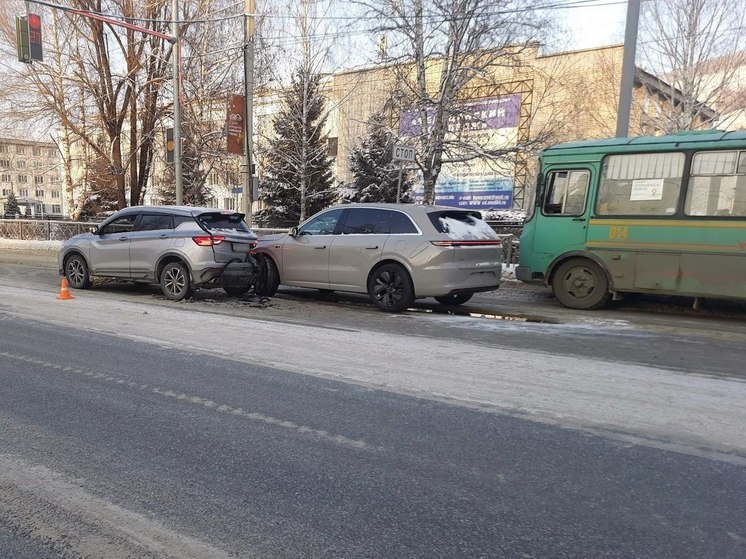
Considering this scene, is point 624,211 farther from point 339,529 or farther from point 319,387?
point 339,529

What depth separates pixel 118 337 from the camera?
6777mm

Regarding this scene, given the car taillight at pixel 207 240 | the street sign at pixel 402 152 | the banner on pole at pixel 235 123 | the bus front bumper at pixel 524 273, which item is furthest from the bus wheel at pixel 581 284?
the banner on pole at pixel 235 123

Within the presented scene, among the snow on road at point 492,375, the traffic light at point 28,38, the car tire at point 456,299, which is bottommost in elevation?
the snow on road at point 492,375

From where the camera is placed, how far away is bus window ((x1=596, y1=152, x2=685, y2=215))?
899 cm

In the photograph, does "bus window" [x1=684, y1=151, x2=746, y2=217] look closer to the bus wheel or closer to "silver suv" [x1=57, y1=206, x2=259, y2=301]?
the bus wheel

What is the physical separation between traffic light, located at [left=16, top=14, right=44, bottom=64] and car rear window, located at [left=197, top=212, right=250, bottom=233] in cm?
921

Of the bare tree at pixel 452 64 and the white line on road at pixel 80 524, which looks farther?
the bare tree at pixel 452 64

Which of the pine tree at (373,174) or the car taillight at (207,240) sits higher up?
the pine tree at (373,174)

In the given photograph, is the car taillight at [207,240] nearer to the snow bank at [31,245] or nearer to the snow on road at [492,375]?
the snow on road at [492,375]

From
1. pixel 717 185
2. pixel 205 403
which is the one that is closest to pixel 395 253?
pixel 205 403

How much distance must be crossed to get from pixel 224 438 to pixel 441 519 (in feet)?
5.57

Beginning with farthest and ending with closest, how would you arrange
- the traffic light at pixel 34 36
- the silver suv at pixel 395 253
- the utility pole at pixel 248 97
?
the utility pole at pixel 248 97 < the traffic light at pixel 34 36 < the silver suv at pixel 395 253

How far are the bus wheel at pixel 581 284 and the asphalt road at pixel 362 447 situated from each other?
2.64m

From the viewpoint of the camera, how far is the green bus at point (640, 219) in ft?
28.1
